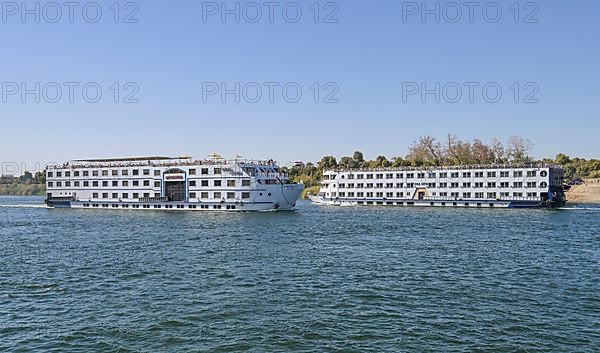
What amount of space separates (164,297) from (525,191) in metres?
90.1

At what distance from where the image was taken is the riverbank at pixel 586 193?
149m

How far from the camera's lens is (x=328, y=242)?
173 ft

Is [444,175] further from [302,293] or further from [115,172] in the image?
[302,293]

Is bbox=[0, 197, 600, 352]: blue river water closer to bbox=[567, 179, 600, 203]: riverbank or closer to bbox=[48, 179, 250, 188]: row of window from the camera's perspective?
bbox=[48, 179, 250, 188]: row of window

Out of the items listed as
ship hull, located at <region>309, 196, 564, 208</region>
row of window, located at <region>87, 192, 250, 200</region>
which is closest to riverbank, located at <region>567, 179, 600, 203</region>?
ship hull, located at <region>309, 196, 564, 208</region>

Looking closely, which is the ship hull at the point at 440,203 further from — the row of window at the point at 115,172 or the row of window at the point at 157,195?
the row of window at the point at 115,172

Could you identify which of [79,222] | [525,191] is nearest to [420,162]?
[525,191]

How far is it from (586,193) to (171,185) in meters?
118

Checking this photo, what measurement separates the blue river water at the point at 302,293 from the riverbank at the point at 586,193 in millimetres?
105505

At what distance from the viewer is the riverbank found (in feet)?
489

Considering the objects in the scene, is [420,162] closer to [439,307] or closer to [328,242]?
[328,242]

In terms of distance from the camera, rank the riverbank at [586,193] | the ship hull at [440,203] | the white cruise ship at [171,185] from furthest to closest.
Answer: the riverbank at [586,193] < the ship hull at [440,203] < the white cruise ship at [171,185]

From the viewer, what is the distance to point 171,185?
341ft

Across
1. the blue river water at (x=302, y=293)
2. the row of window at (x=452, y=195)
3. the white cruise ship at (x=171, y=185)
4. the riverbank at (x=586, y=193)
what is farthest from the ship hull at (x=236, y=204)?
the riverbank at (x=586, y=193)
